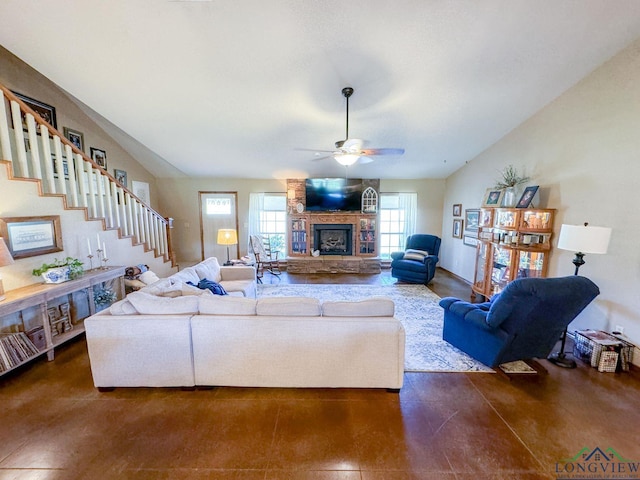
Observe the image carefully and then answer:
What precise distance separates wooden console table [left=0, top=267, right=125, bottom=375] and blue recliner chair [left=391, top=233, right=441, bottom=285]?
16.7 ft

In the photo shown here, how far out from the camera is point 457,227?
20.9ft

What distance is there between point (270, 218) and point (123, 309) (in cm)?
516

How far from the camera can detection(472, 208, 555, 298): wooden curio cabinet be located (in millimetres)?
3820

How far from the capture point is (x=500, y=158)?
4828mm

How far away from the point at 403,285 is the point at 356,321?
3.71 m

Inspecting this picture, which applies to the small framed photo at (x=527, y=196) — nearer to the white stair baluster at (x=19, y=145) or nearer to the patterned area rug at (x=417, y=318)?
the patterned area rug at (x=417, y=318)

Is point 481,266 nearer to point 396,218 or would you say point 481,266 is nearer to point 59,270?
point 396,218

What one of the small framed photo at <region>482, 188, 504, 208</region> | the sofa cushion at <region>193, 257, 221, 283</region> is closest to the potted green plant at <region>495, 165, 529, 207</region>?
the small framed photo at <region>482, 188, 504, 208</region>

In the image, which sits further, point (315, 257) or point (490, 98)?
point (315, 257)

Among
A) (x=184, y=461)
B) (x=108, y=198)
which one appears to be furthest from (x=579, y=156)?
(x=108, y=198)

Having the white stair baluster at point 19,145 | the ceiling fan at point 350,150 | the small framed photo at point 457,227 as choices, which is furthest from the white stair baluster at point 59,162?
the small framed photo at point 457,227

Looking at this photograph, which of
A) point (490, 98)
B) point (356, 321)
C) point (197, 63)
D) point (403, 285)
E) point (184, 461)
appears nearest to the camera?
point (184, 461)

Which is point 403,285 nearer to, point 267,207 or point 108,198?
point 267,207

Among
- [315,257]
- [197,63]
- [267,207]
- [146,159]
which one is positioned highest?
[197,63]
